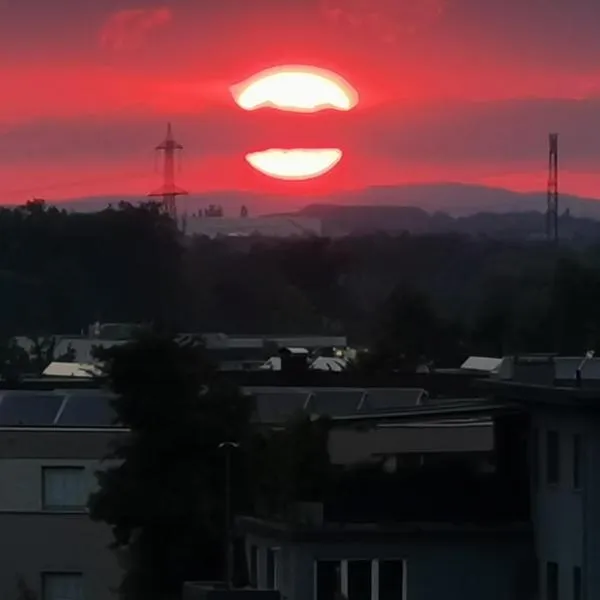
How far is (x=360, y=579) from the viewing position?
103 feet

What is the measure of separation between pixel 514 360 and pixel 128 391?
5.76m

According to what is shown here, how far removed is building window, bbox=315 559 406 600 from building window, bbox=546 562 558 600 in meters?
1.84

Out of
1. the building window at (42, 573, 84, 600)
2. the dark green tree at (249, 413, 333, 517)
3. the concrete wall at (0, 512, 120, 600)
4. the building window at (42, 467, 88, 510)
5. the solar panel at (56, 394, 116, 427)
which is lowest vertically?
the building window at (42, 573, 84, 600)

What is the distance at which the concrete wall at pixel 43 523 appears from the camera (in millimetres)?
44656

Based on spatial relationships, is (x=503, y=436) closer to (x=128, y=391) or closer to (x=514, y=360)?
(x=514, y=360)

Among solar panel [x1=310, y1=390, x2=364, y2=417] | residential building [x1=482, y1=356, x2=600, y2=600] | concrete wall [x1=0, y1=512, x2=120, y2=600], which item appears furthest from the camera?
solar panel [x1=310, y1=390, x2=364, y2=417]

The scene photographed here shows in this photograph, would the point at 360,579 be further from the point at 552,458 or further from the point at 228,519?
the point at 552,458

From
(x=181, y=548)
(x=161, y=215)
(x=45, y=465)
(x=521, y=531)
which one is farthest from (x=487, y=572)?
(x=161, y=215)

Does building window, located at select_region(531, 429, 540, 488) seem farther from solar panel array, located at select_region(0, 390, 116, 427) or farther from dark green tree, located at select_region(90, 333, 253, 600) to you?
solar panel array, located at select_region(0, 390, 116, 427)

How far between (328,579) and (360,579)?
41 cm

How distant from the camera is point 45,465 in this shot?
45.0 meters

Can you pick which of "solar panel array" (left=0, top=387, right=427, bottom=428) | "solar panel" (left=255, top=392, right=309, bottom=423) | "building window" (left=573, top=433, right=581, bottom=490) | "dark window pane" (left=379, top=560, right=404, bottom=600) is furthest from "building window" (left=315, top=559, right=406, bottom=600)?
"solar panel" (left=255, top=392, right=309, bottom=423)

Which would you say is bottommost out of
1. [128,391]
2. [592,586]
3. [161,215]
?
[592,586]

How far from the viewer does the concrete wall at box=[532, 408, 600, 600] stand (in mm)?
30266
